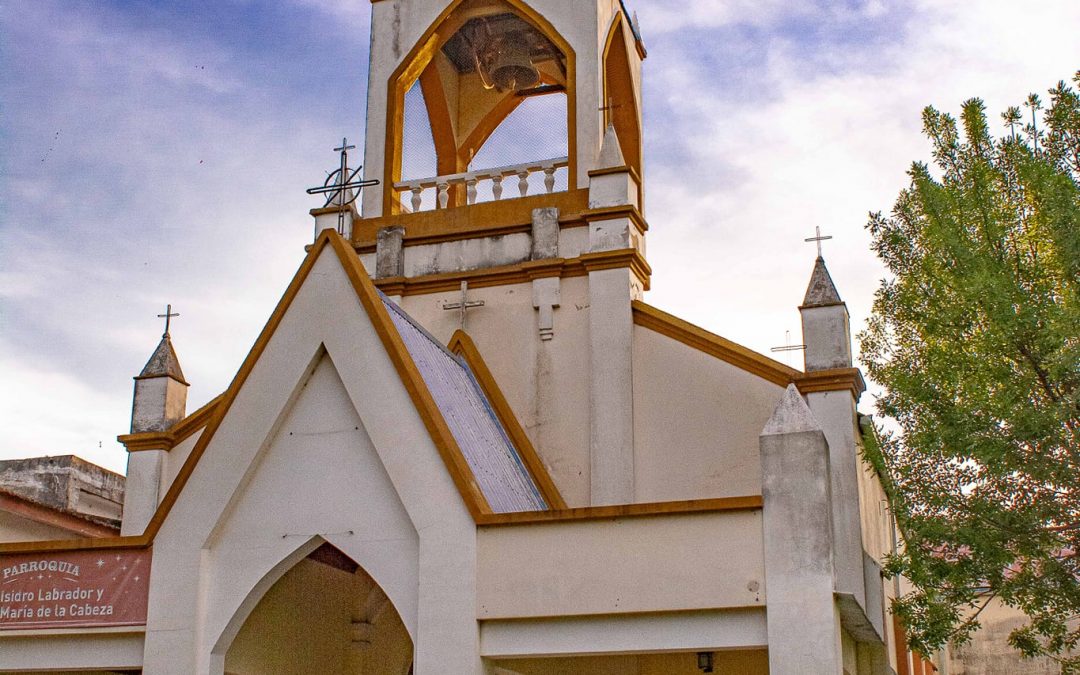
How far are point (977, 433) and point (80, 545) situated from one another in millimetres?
10090

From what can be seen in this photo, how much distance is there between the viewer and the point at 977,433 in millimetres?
14492

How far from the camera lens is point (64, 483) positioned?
2492 cm

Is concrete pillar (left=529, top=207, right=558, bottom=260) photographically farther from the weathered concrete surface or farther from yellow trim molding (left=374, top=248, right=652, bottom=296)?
the weathered concrete surface

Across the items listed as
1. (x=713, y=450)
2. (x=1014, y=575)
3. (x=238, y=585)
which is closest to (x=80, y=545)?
(x=238, y=585)

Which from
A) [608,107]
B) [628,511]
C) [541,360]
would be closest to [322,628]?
[541,360]

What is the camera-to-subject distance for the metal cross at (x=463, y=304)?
18.4 m

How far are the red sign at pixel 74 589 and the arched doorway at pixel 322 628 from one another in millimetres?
1259

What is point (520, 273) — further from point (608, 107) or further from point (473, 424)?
point (473, 424)

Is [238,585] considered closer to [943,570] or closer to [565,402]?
[565,402]

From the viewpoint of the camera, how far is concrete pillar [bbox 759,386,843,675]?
12.1 meters

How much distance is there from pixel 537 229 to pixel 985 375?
656 cm

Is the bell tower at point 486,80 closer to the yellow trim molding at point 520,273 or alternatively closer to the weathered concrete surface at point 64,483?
the yellow trim molding at point 520,273

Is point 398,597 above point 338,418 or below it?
below

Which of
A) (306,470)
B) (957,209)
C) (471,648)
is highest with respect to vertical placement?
(957,209)
